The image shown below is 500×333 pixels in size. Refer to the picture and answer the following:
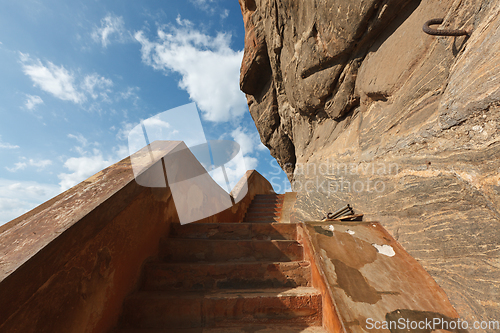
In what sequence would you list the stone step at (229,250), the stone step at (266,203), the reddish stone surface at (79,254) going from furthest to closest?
the stone step at (266,203) < the stone step at (229,250) < the reddish stone surface at (79,254)

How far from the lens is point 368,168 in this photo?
2.49 meters

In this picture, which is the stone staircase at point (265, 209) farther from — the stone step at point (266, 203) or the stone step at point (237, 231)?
the stone step at point (237, 231)

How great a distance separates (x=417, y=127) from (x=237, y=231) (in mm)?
2101

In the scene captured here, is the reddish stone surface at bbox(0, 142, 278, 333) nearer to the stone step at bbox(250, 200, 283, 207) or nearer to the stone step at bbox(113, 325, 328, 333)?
the stone step at bbox(113, 325, 328, 333)

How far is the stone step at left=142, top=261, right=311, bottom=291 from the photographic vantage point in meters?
1.83

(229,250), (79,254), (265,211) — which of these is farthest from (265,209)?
(79,254)

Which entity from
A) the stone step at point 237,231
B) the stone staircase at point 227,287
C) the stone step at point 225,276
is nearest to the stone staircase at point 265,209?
the stone step at point 237,231

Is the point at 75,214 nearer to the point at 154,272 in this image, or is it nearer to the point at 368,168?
the point at 154,272

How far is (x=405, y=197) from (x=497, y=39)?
121 centimetres

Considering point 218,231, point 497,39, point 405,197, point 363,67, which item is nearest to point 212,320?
point 218,231

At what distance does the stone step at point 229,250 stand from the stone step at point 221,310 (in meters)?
0.55

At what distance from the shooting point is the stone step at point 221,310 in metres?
1.53

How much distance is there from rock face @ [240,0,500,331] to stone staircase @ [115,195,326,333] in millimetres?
957

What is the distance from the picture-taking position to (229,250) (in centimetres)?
218
